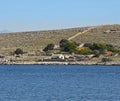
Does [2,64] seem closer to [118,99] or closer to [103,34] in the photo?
[103,34]

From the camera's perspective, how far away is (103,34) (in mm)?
145750

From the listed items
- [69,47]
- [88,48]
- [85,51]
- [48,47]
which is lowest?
[85,51]

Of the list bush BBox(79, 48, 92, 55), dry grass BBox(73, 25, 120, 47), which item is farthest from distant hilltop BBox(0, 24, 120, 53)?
bush BBox(79, 48, 92, 55)

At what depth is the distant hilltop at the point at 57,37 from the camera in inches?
5344

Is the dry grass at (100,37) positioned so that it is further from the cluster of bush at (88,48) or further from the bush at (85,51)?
the bush at (85,51)

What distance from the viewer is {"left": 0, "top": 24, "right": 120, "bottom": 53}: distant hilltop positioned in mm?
135750

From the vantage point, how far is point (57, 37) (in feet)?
477

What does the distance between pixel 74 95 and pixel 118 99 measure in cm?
417

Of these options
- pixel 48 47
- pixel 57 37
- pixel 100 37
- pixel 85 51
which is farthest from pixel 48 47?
pixel 57 37

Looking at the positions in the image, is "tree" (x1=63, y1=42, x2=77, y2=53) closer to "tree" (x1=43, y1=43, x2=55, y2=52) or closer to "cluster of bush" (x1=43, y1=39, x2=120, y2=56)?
"cluster of bush" (x1=43, y1=39, x2=120, y2=56)

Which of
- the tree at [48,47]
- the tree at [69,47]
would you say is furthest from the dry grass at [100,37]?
the tree at [69,47]

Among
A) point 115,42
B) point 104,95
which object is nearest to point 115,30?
point 115,42

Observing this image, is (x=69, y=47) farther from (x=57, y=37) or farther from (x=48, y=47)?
(x=57, y=37)

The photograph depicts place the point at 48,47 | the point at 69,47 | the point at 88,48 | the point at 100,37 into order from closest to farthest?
the point at 69,47, the point at 88,48, the point at 48,47, the point at 100,37
